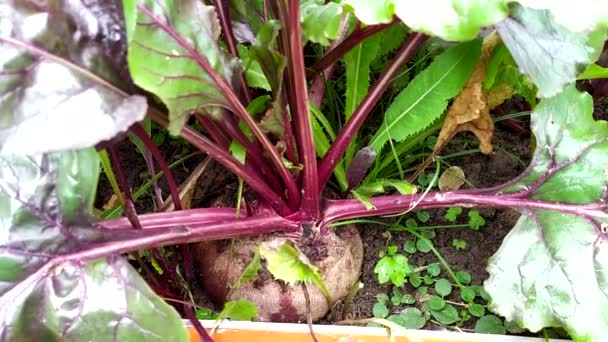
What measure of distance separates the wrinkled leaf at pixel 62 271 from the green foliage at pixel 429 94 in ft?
1.61

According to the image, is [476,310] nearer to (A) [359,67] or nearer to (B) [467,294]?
(B) [467,294]

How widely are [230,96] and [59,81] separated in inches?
7.8

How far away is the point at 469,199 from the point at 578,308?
21 centimetres

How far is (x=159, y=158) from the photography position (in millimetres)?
889

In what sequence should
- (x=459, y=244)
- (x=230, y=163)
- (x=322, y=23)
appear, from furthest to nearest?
(x=459, y=244) < (x=230, y=163) < (x=322, y=23)

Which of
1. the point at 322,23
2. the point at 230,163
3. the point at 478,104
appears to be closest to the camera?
the point at 322,23

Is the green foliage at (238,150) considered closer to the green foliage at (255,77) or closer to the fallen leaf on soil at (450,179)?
the green foliage at (255,77)

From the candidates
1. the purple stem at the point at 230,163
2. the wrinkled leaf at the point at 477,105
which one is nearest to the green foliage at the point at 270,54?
the purple stem at the point at 230,163

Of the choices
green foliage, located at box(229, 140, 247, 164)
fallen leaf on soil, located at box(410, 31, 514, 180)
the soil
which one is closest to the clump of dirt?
the soil

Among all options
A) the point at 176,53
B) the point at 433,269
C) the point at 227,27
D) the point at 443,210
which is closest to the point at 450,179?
the point at 443,210

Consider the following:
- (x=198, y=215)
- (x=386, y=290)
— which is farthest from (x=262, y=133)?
(x=386, y=290)

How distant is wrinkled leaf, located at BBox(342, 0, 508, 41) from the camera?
596 mm

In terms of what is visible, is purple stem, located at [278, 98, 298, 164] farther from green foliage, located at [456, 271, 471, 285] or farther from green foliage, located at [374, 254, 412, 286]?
green foliage, located at [456, 271, 471, 285]

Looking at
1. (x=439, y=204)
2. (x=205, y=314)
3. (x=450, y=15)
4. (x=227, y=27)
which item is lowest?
(x=205, y=314)
